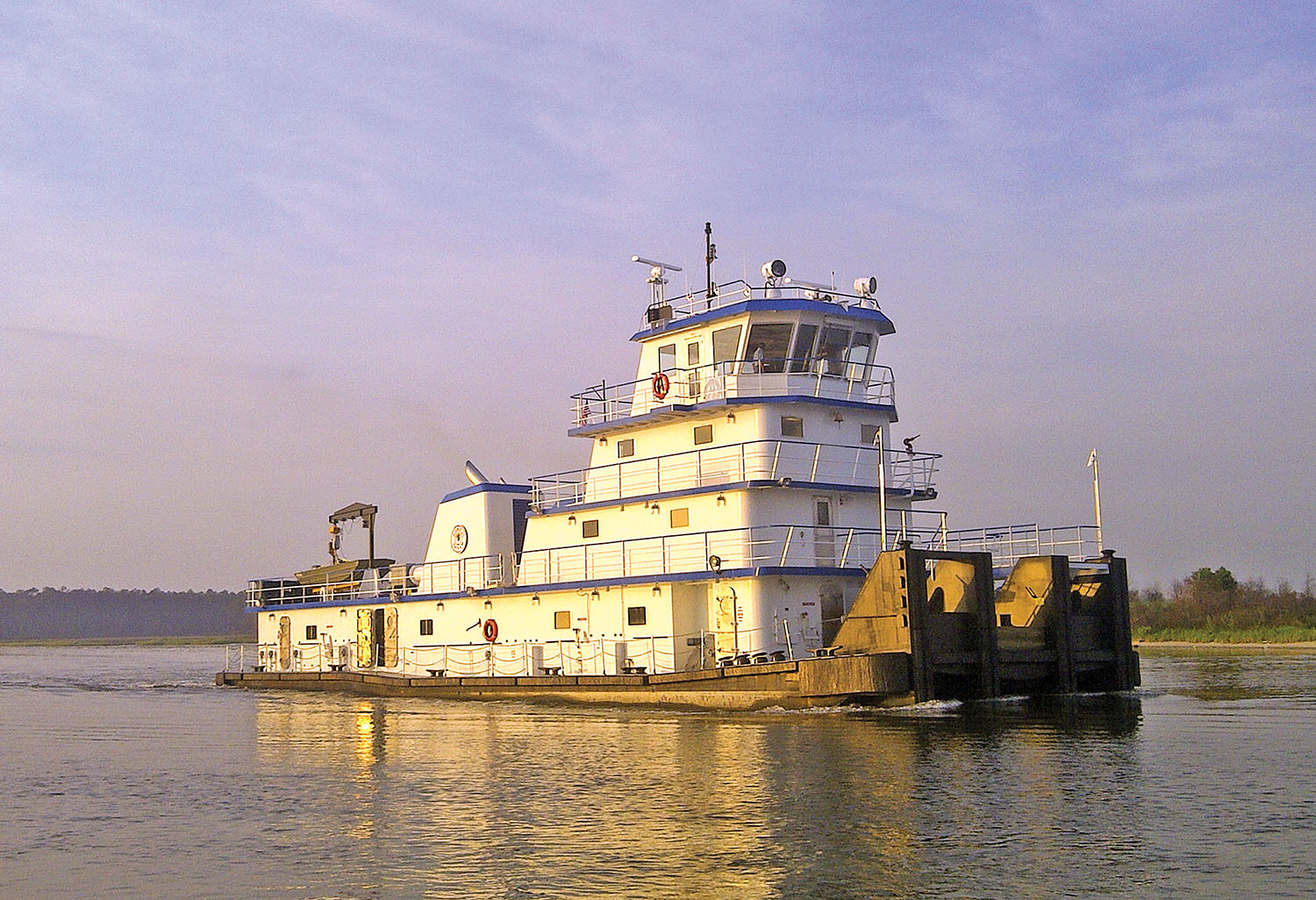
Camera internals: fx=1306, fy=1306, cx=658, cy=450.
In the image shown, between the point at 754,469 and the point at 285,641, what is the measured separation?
1900cm

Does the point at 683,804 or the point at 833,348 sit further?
the point at 833,348

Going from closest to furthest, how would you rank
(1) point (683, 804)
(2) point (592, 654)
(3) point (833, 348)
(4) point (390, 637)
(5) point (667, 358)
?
(1) point (683, 804)
(2) point (592, 654)
(3) point (833, 348)
(5) point (667, 358)
(4) point (390, 637)

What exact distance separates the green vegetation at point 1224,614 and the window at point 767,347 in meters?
31.4

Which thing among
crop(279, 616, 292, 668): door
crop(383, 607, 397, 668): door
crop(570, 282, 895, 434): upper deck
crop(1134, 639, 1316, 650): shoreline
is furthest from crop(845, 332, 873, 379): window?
crop(1134, 639, 1316, 650): shoreline

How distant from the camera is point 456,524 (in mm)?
35344

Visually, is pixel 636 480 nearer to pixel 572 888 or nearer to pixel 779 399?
pixel 779 399

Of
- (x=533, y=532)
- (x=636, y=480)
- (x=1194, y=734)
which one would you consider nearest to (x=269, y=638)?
(x=533, y=532)

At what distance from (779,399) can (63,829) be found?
17.1 m

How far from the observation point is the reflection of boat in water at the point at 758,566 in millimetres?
25781

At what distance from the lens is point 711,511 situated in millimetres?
28672

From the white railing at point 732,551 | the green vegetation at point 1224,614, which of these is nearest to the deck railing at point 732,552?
the white railing at point 732,551

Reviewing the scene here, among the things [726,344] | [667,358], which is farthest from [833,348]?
[667,358]

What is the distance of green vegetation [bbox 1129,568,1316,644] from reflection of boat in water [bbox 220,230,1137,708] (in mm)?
29518

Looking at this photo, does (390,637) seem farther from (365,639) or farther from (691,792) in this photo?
(691,792)
